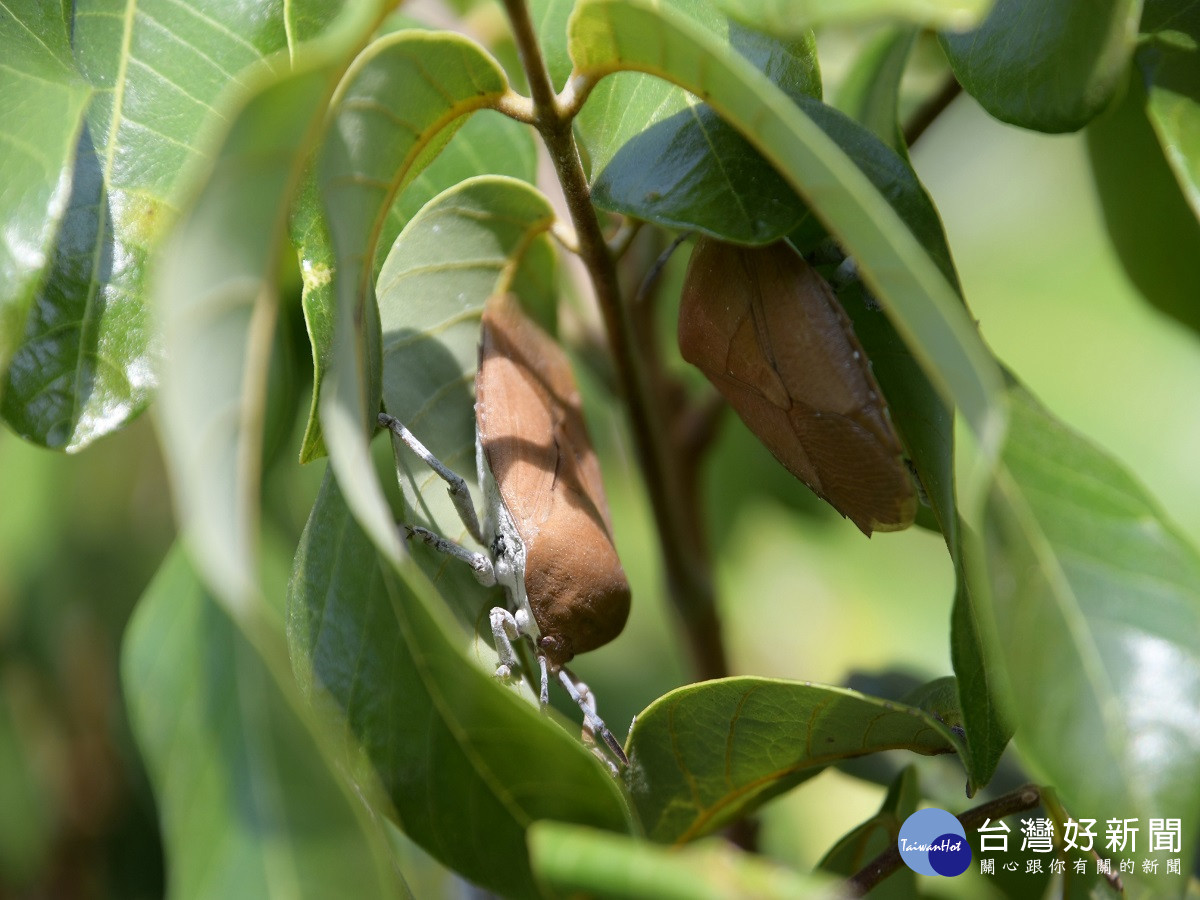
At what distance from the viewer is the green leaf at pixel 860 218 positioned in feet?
2.28

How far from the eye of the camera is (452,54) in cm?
93

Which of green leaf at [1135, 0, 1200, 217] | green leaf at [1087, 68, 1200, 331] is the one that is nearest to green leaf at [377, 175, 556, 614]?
green leaf at [1135, 0, 1200, 217]

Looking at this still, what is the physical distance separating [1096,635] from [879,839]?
0.51m

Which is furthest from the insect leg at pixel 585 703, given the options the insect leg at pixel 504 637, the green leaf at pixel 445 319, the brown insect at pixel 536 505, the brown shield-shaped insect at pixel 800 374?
the brown shield-shaped insect at pixel 800 374

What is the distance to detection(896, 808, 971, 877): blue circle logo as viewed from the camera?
3.77ft

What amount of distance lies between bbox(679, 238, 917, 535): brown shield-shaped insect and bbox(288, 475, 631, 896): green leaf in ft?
1.36

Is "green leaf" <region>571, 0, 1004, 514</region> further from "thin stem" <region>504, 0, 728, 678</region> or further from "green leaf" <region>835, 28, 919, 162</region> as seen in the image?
"green leaf" <region>835, 28, 919, 162</region>

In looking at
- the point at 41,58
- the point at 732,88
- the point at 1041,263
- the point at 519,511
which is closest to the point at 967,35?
the point at 732,88

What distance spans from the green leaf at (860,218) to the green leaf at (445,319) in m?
0.40

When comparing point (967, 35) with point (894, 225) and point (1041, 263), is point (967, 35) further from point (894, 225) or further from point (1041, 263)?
point (1041, 263)

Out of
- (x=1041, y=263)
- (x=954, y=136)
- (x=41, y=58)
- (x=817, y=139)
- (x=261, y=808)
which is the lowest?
(x=1041, y=263)

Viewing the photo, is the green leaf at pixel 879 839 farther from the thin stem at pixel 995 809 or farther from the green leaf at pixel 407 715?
the green leaf at pixel 407 715

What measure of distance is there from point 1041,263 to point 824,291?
171 cm

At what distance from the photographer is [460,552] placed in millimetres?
1252
